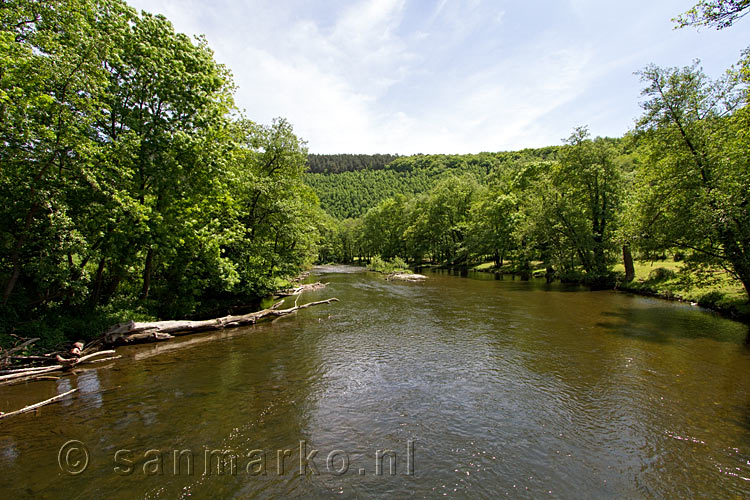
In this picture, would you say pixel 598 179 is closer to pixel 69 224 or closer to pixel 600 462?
pixel 600 462

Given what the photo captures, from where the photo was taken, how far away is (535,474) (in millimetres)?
5832

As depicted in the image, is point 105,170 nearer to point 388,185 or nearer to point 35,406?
point 35,406

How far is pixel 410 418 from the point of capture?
Answer: 7820 mm

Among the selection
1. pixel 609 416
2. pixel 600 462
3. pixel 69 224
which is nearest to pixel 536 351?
pixel 609 416

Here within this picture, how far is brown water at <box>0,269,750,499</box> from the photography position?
18.4 feet

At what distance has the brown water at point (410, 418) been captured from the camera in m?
5.61

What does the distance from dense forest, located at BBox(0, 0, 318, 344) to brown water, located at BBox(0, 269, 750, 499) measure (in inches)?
138

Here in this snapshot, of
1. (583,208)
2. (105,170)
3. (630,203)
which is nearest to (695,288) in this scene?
(630,203)

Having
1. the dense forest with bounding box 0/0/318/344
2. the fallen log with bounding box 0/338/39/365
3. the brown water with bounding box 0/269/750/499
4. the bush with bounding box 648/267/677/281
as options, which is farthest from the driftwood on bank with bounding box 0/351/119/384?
the bush with bounding box 648/267/677/281

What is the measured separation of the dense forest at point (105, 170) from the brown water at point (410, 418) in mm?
3499

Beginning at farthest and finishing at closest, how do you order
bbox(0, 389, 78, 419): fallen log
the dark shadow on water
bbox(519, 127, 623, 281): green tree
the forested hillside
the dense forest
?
the forested hillside
bbox(519, 127, 623, 281): green tree
the dark shadow on water
the dense forest
bbox(0, 389, 78, 419): fallen log

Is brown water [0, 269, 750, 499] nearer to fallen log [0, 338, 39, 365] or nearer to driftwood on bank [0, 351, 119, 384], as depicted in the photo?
driftwood on bank [0, 351, 119, 384]

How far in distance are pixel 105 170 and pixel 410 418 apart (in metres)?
14.0

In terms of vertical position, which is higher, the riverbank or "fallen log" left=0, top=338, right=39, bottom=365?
"fallen log" left=0, top=338, right=39, bottom=365
